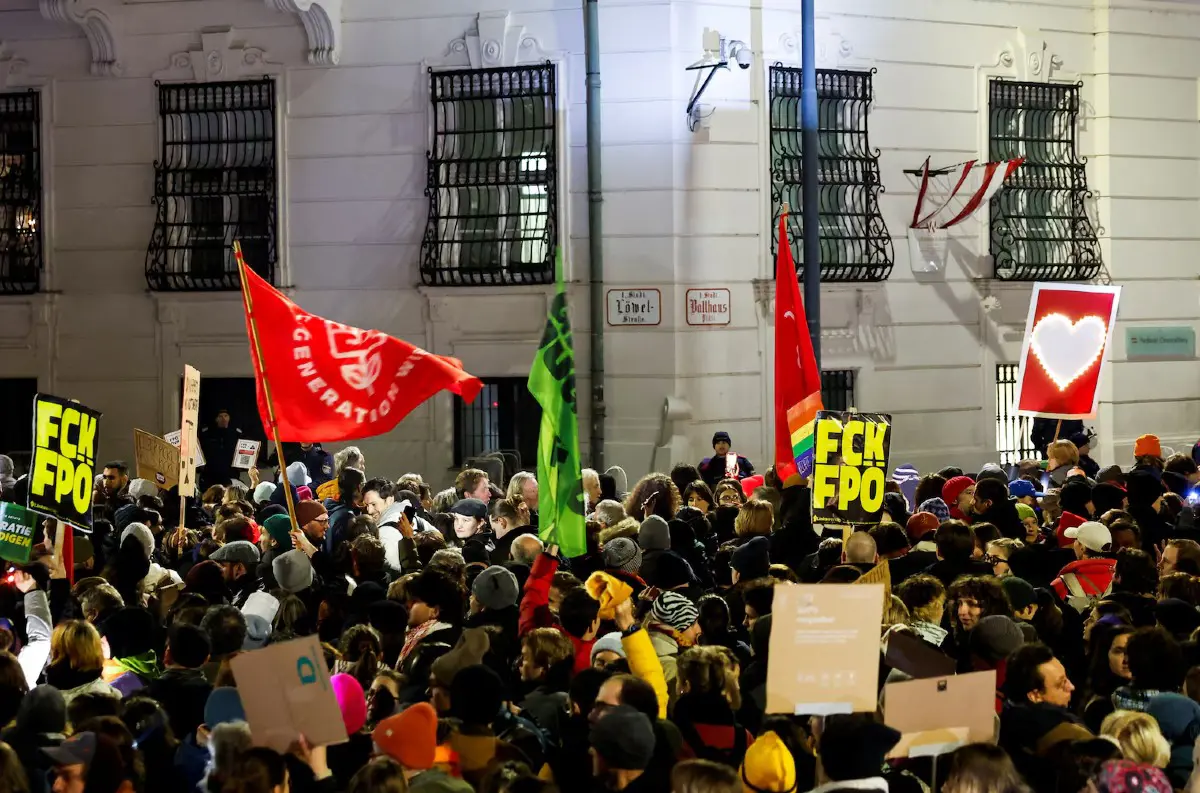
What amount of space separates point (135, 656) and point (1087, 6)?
15.2m

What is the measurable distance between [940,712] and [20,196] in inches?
595

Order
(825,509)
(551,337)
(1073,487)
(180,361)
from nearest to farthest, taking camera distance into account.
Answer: (551,337) < (825,509) < (1073,487) < (180,361)

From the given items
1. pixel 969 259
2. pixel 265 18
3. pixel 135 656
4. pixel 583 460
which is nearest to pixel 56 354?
pixel 265 18

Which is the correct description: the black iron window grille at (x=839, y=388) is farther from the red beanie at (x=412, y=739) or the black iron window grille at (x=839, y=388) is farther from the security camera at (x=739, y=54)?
the red beanie at (x=412, y=739)

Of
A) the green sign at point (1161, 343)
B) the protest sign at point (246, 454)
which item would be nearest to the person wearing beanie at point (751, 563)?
the protest sign at point (246, 454)

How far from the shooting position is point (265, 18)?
55.6ft

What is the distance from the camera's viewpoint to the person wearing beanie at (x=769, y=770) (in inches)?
201

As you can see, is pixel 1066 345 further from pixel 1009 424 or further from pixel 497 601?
pixel 497 601

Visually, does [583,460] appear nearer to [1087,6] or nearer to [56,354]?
[56,354]

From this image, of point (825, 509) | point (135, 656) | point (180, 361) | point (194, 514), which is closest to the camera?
point (135, 656)

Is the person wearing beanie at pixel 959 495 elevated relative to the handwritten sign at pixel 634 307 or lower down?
lower down

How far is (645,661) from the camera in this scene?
6.27 metres

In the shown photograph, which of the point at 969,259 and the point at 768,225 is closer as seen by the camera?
the point at 768,225

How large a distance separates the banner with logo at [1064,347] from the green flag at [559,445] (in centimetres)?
562
